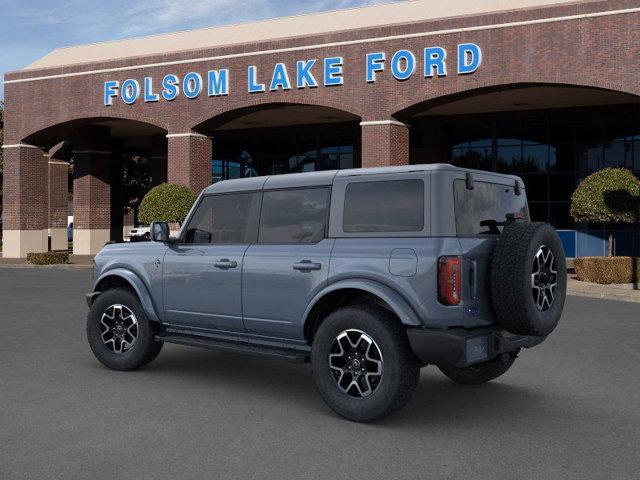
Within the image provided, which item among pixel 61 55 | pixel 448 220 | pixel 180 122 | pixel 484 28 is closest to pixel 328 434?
pixel 448 220

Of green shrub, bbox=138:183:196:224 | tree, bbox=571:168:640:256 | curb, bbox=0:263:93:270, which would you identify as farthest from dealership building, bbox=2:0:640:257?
curb, bbox=0:263:93:270

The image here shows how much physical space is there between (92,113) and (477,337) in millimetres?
29809

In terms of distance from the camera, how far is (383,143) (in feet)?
86.7

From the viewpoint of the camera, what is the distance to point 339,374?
6.20 metres

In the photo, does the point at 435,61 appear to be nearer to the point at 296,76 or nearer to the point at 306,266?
the point at 296,76

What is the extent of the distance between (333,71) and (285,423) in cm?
2243

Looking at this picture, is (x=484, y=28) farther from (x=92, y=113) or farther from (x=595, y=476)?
(x=595, y=476)

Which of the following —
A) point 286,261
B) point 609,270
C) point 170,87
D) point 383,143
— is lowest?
point 609,270

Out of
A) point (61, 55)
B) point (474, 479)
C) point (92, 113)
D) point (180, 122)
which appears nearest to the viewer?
point (474, 479)

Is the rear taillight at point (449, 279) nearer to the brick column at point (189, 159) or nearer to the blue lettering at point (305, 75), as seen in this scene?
the blue lettering at point (305, 75)

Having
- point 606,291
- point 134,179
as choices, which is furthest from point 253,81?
→ point 134,179

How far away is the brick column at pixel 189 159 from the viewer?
3028cm

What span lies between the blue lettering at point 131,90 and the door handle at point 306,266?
87.9 ft

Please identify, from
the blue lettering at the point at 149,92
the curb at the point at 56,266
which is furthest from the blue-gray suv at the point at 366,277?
the blue lettering at the point at 149,92
